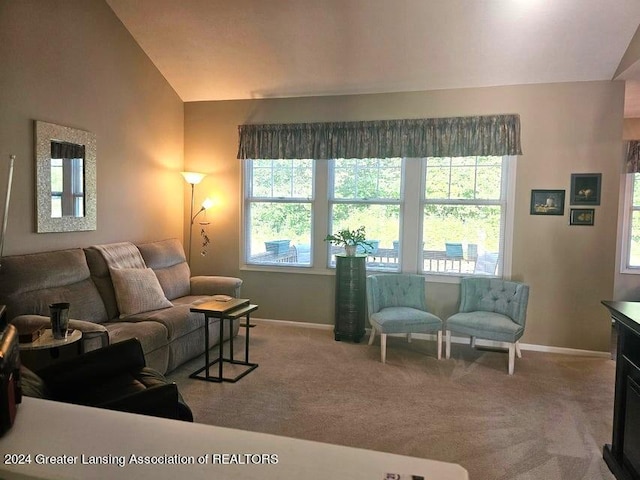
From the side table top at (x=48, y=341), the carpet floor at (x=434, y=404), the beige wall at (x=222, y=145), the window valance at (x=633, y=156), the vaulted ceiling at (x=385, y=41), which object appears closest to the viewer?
the side table top at (x=48, y=341)

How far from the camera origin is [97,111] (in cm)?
433

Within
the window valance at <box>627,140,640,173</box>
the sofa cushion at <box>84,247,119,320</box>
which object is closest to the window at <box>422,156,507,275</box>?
the window valance at <box>627,140,640,173</box>

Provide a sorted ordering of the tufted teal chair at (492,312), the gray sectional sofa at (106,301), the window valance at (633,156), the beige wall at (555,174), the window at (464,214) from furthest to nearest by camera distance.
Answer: the window valance at (633,156)
the window at (464,214)
the beige wall at (555,174)
the tufted teal chair at (492,312)
the gray sectional sofa at (106,301)

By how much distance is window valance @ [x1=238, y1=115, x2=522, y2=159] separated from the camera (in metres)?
4.70

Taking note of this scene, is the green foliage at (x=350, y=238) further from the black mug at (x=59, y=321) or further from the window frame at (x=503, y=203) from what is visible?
the black mug at (x=59, y=321)

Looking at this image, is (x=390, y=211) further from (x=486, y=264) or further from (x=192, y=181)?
(x=192, y=181)

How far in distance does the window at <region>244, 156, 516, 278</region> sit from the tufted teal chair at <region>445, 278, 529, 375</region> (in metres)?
0.35

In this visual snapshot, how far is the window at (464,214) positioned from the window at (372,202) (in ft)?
1.11

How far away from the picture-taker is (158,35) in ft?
15.6

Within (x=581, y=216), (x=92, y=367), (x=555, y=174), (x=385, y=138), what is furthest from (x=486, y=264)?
(x=92, y=367)

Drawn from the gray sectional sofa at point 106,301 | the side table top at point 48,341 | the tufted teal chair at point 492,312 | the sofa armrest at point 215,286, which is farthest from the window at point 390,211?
the side table top at point 48,341

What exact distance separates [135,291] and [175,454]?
328 cm

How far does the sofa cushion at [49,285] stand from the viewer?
10.6 feet

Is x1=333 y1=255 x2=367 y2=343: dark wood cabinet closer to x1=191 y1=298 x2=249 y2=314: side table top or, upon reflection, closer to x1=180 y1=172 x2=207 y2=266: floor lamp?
x1=191 y1=298 x2=249 y2=314: side table top
